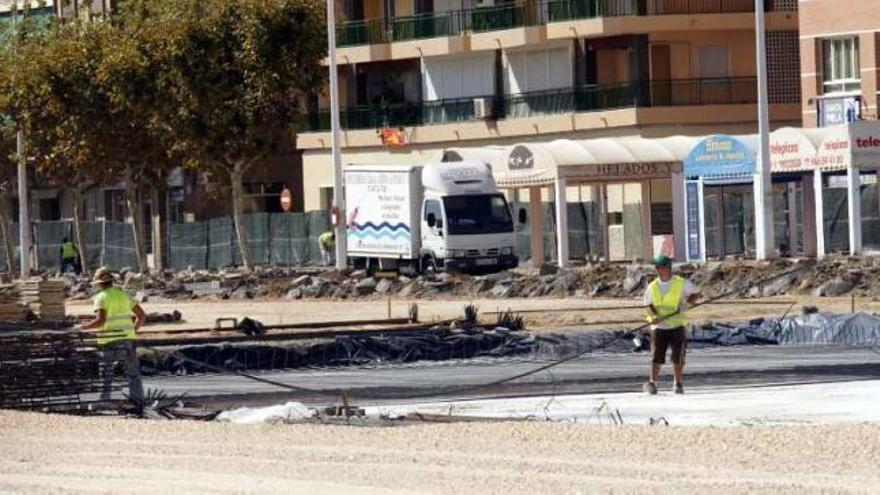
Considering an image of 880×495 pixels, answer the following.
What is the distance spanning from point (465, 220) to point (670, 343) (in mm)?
32353

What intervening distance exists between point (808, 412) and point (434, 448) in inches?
200

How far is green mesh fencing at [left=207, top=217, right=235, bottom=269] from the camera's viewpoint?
3282 inches

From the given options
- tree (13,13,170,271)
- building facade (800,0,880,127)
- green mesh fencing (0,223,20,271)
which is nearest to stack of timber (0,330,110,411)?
building facade (800,0,880,127)

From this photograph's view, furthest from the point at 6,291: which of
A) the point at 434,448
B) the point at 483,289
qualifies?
the point at 434,448

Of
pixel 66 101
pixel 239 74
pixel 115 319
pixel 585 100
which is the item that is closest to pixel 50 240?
pixel 66 101

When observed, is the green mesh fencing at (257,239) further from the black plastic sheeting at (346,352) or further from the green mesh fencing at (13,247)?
the black plastic sheeting at (346,352)

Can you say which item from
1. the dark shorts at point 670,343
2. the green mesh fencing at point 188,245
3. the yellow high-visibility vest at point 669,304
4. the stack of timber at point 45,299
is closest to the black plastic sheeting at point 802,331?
Result: the dark shorts at point 670,343

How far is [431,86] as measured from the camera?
266 feet

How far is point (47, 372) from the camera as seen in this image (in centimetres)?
2869

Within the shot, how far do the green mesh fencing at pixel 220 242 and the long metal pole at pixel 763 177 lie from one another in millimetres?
31625

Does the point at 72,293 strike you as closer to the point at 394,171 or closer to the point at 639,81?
the point at 394,171

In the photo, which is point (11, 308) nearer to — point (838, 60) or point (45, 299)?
point (45, 299)

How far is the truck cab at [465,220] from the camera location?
197 feet

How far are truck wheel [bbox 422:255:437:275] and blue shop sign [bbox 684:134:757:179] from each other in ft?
27.2
